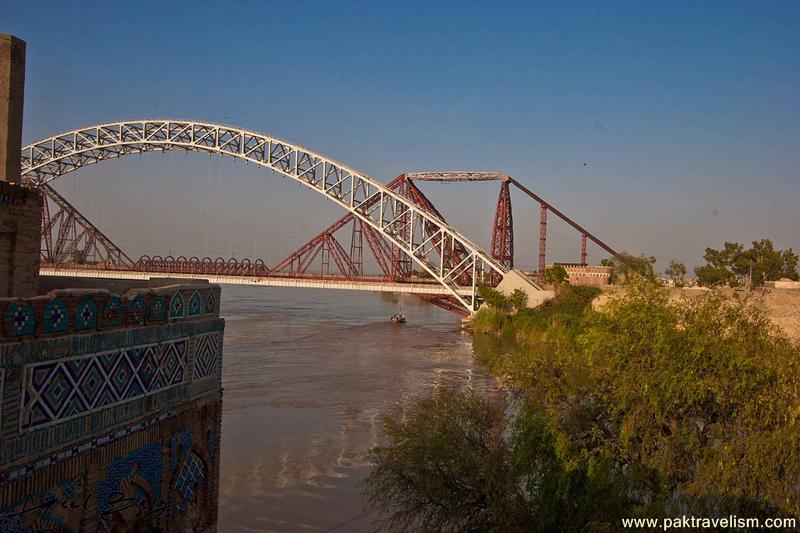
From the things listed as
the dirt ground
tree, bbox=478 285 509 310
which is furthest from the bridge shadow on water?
tree, bbox=478 285 509 310

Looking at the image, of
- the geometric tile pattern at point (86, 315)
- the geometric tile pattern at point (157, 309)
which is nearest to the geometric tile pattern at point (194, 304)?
the geometric tile pattern at point (157, 309)

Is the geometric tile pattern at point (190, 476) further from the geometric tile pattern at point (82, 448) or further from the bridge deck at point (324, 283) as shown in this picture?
the bridge deck at point (324, 283)

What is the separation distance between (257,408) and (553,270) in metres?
28.4

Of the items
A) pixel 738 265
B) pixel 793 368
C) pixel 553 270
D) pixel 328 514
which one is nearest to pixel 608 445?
pixel 793 368

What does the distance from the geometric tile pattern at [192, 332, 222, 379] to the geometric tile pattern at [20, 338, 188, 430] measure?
267 mm

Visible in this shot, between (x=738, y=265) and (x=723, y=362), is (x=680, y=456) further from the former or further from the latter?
(x=738, y=265)

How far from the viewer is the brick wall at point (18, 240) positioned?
5.45 m

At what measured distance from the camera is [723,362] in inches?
297

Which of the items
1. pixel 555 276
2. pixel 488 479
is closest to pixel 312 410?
pixel 488 479

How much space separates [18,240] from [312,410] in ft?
38.9

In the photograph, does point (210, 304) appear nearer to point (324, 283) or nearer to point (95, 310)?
point (95, 310)

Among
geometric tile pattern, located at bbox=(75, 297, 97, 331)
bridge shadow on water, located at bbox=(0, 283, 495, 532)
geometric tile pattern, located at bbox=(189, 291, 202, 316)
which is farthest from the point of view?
geometric tile pattern, located at bbox=(189, 291, 202, 316)

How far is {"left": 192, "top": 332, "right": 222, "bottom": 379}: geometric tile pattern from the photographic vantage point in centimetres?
622

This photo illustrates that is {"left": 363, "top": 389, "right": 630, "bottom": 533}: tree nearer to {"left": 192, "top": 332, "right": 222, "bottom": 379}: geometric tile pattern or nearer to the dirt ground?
{"left": 192, "top": 332, "right": 222, "bottom": 379}: geometric tile pattern
